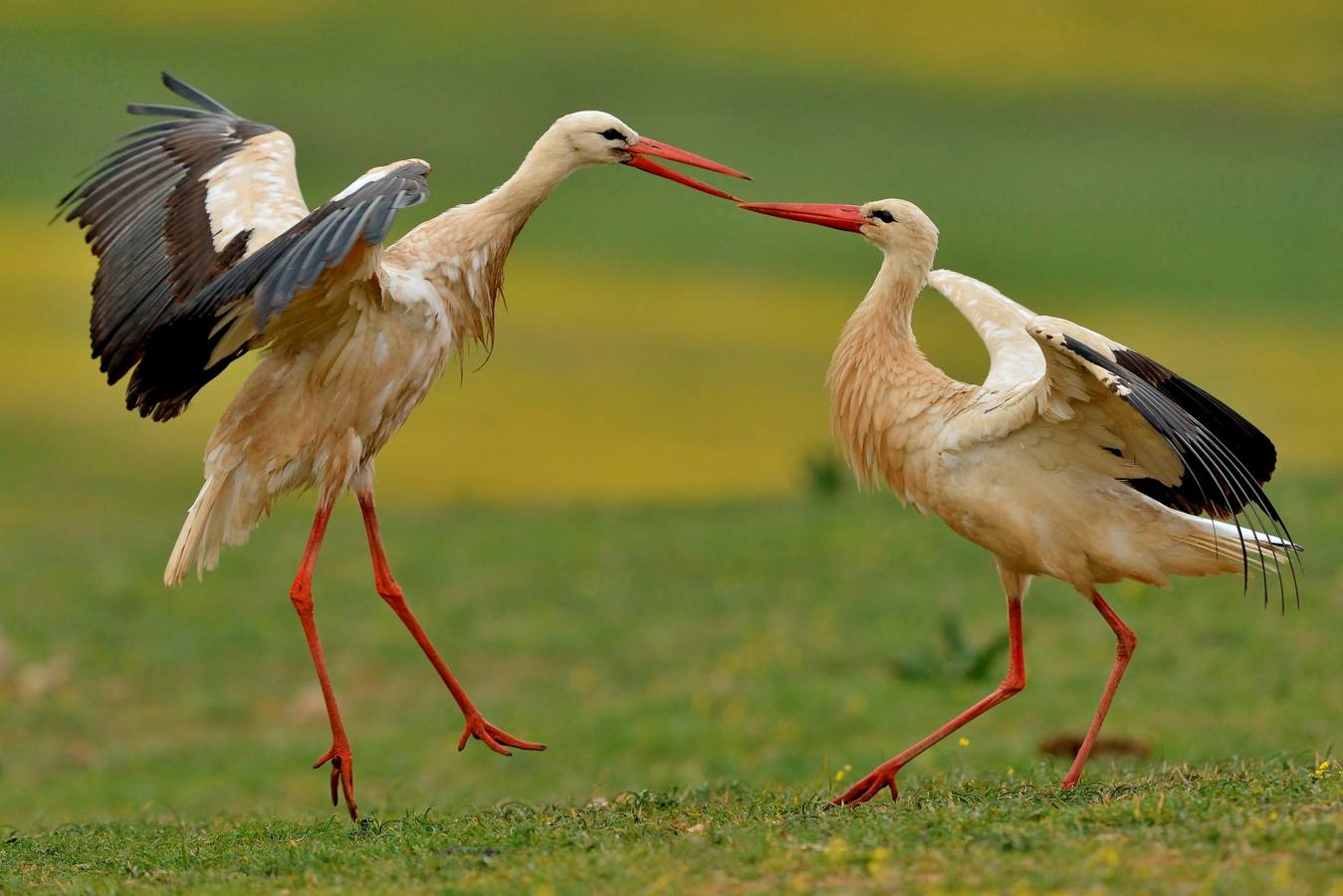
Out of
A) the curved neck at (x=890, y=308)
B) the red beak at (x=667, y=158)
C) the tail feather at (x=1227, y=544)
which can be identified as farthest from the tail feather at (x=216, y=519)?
the tail feather at (x=1227, y=544)

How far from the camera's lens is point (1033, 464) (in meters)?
6.41

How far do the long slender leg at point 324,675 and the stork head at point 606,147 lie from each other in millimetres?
1836

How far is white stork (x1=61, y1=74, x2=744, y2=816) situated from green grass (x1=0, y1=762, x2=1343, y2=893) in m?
0.69

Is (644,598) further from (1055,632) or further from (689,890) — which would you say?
(689,890)

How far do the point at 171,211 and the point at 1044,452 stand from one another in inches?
150

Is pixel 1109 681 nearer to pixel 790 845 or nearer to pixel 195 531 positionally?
pixel 790 845

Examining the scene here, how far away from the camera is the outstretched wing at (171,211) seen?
6.58 metres

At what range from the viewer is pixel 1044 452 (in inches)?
251

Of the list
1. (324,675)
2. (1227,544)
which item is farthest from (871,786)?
(324,675)

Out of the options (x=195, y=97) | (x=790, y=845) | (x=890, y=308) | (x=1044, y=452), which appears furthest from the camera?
(x=195, y=97)

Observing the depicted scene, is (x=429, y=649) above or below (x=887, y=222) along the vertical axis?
below

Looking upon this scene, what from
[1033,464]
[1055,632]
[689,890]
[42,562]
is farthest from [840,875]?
[42,562]

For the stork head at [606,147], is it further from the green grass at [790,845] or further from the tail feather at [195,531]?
the green grass at [790,845]

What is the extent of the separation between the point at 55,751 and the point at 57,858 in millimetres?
4840
